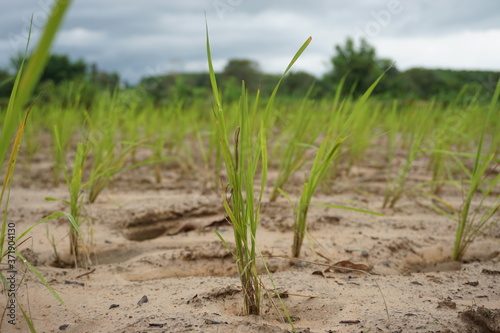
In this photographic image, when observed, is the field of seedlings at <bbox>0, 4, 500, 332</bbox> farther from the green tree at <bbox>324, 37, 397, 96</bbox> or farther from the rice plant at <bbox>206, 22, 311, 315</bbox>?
the green tree at <bbox>324, 37, 397, 96</bbox>

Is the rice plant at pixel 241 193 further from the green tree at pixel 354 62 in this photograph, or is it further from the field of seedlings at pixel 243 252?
the green tree at pixel 354 62

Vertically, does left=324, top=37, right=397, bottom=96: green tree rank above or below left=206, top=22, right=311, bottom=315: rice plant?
above

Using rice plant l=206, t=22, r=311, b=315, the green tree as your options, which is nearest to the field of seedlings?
rice plant l=206, t=22, r=311, b=315

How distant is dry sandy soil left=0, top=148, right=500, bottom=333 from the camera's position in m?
1.06

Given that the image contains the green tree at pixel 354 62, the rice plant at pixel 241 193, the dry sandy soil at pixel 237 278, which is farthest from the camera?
the green tree at pixel 354 62

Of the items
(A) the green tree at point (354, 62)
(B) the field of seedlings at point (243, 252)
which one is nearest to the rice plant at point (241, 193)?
(B) the field of seedlings at point (243, 252)

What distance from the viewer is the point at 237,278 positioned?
1379mm

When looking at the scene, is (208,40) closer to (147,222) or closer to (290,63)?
(290,63)

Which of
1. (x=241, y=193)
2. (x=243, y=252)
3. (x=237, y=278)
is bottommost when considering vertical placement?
(x=237, y=278)

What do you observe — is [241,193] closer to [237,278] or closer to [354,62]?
[237,278]

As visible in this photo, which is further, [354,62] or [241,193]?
[354,62]

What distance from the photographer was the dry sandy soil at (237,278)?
3.49 ft

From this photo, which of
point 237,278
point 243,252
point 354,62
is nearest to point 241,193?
→ point 243,252

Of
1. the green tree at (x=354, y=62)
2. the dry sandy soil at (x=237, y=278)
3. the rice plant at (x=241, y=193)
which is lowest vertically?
the dry sandy soil at (x=237, y=278)
